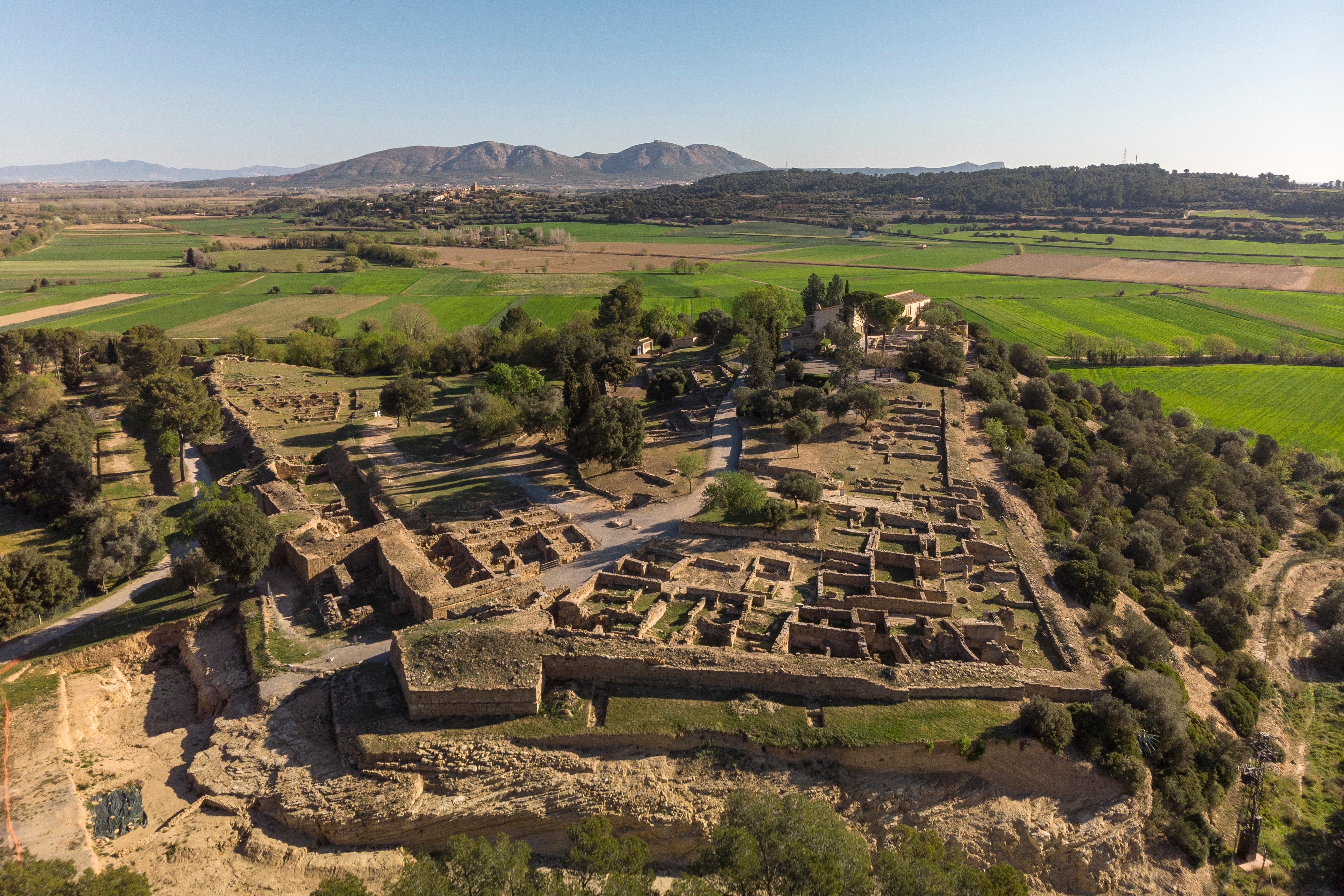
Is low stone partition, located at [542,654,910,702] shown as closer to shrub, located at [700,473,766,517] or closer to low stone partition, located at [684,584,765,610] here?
low stone partition, located at [684,584,765,610]

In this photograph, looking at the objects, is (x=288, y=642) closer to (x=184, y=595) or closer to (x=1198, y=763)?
(x=184, y=595)

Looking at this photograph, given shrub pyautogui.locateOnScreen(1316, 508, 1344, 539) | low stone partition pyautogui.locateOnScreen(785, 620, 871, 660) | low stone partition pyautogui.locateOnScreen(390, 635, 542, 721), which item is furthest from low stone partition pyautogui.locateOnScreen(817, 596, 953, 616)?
shrub pyautogui.locateOnScreen(1316, 508, 1344, 539)

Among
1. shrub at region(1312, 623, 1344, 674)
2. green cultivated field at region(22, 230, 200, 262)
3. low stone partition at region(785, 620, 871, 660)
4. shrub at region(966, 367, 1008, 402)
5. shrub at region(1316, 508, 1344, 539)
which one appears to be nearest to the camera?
low stone partition at region(785, 620, 871, 660)

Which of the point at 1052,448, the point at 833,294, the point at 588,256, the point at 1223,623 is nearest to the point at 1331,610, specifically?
the point at 1223,623

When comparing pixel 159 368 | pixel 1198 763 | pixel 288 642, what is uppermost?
pixel 159 368

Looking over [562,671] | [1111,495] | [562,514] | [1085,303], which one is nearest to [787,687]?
[562,671]

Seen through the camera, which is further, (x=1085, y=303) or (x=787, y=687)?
(x=1085, y=303)
